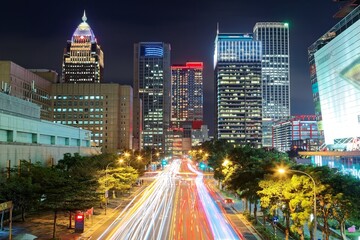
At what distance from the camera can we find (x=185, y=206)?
71875mm

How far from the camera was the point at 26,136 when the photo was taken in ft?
273

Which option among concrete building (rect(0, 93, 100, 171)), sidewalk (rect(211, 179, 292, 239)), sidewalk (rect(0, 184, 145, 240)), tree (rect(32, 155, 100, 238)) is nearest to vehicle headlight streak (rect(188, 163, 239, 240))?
sidewalk (rect(211, 179, 292, 239))

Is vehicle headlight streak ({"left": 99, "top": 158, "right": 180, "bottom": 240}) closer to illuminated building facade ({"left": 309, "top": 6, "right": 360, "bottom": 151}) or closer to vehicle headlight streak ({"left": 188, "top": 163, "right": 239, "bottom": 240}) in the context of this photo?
vehicle headlight streak ({"left": 188, "top": 163, "right": 239, "bottom": 240})

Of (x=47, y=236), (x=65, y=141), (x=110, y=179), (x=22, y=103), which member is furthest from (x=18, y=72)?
(x=47, y=236)

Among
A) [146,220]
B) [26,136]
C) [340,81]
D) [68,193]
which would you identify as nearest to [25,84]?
[26,136]

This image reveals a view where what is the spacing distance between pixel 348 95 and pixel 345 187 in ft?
276

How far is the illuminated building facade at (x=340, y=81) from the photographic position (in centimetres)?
11225

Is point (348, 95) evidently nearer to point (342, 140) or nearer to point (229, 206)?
point (342, 140)

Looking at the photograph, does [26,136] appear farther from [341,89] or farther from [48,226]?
[341,89]

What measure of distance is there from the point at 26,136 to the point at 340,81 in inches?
3329

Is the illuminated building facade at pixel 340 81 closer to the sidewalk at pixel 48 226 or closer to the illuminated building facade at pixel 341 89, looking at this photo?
the illuminated building facade at pixel 341 89

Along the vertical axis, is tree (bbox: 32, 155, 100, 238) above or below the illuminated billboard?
below

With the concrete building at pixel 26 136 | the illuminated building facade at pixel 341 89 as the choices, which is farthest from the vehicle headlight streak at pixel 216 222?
the illuminated building facade at pixel 341 89

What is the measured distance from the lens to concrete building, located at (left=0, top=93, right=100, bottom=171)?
65562 mm
